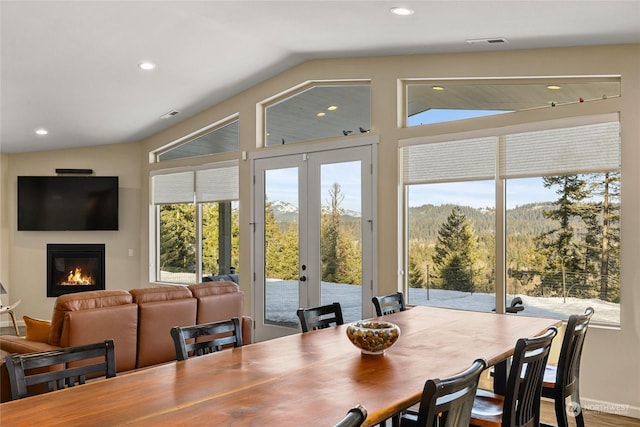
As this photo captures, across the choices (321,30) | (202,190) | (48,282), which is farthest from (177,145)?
(321,30)

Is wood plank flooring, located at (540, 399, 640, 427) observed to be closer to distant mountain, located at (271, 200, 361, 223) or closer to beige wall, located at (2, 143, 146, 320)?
distant mountain, located at (271, 200, 361, 223)

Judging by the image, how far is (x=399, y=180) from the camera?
5.60 meters

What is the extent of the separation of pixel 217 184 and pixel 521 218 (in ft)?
13.9

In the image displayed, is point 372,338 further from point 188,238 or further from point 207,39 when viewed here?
point 188,238

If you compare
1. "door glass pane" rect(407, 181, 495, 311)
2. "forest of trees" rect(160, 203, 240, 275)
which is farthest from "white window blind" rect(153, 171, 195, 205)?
"door glass pane" rect(407, 181, 495, 311)

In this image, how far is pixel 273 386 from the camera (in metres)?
2.10

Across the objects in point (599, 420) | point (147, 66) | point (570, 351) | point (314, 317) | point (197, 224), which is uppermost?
point (147, 66)

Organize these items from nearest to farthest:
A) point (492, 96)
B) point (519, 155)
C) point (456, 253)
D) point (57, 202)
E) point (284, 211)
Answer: point (519, 155)
point (492, 96)
point (456, 253)
point (284, 211)
point (57, 202)

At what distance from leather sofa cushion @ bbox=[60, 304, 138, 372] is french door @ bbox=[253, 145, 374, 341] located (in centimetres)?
262

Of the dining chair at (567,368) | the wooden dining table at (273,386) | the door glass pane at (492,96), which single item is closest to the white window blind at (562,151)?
the door glass pane at (492,96)

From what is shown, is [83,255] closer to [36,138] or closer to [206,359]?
[36,138]

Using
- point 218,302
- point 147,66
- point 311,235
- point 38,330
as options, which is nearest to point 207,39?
point 147,66

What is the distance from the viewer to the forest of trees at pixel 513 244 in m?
4.47

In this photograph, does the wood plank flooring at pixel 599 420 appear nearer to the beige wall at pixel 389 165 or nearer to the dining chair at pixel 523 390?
the beige wall at pixel 389 165
